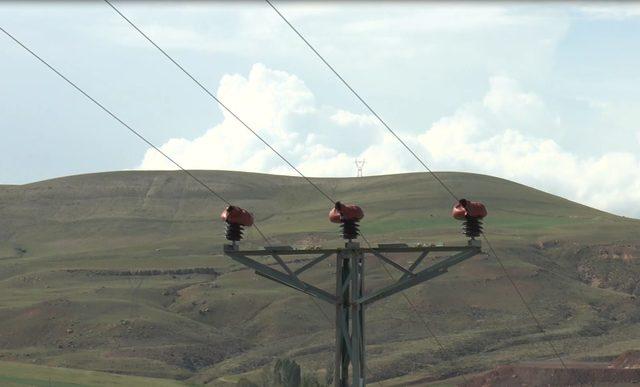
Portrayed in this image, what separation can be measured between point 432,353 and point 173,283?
2295 inches

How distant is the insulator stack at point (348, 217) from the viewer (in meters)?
29.2

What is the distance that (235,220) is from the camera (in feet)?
96.8

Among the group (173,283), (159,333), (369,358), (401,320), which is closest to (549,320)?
(401,320)

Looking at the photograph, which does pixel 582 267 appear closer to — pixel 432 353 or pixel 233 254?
pixel 432 353

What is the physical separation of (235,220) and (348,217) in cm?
234

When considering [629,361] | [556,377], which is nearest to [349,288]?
[556,377]

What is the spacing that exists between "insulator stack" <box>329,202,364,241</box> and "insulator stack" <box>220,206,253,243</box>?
5.91ft

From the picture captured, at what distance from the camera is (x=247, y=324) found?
16312 centimetres

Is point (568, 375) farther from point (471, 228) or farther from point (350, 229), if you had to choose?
point (350, 229)

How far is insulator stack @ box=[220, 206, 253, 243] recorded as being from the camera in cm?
2950

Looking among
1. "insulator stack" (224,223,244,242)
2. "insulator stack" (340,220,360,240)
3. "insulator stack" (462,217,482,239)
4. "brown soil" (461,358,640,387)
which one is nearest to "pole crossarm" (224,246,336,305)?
"insulator stack" (224,223,244,242)

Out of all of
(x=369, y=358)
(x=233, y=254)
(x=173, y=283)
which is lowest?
(x=233, y=254)

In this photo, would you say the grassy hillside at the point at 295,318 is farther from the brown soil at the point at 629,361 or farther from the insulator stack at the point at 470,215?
the insulator stack at the point at 470,215

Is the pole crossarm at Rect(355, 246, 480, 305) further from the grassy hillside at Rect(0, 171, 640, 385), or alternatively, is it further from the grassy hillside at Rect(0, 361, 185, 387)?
the grassy hillside at Rect(0, 171, 640, 385)
